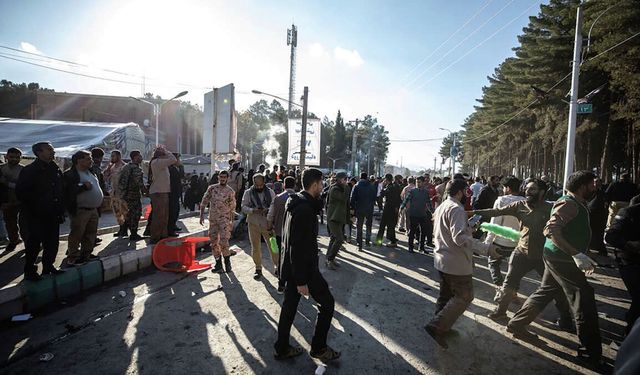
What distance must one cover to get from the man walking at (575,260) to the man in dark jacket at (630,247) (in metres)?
0.46

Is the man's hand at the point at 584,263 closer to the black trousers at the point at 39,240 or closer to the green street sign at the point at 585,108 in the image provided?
the black trousers at the point at 39,240

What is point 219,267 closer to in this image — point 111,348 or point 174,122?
point 111,348

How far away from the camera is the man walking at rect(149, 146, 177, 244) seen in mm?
6824

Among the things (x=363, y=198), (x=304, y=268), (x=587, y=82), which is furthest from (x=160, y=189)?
(x=587, y=82)

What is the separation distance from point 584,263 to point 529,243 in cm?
103

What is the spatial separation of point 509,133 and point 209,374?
35.3 meters

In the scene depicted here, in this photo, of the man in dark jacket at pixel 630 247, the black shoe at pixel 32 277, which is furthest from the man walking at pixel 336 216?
the black shoe at pixel 32 277

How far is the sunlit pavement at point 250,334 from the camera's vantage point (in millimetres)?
3189

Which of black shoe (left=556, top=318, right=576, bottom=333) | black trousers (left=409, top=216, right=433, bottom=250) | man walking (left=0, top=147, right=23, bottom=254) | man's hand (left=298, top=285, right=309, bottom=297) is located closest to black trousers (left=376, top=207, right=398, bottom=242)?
black trousers (left=409, top=216, right=433, bottom=250)

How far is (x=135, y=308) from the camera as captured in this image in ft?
14.6

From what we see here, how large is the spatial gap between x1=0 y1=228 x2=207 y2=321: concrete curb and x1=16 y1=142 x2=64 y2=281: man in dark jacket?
177 millimetres

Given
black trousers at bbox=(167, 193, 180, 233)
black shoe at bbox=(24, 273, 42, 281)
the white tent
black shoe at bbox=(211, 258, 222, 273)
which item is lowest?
black shoe at bbox=(211, 258, 222, 273)

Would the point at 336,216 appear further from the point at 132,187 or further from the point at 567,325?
the point at 132,187

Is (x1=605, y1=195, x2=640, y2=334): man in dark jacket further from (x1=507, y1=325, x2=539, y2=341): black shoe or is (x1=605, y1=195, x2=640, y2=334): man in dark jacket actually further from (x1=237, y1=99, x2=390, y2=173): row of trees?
(x1=237, y1=99, x2=390, y2=173): row of trees
